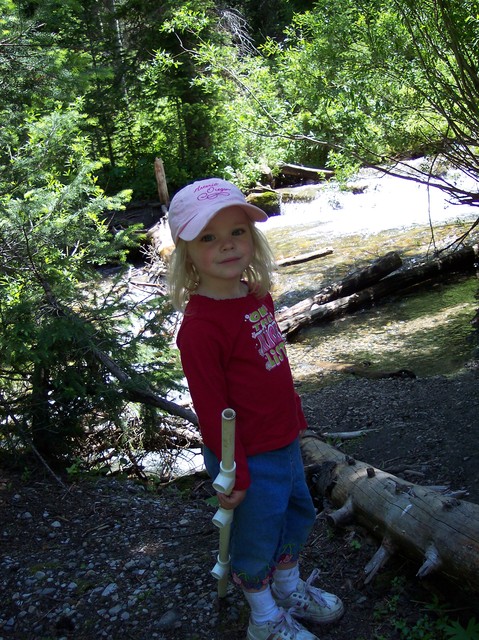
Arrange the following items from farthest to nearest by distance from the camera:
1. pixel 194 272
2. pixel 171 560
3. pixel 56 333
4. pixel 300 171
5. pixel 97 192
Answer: pixel 300 171 → pixel 97 192 → pixel 56 333 → pixel 171 560 → pixel 194 272

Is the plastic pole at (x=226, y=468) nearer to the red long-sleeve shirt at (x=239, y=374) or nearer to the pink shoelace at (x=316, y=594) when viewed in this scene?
the red long-sleeve shirt at (x=239, y=374)

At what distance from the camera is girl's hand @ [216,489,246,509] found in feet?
8.00

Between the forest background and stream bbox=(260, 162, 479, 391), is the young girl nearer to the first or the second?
the forest background

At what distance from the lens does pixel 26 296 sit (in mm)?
4902

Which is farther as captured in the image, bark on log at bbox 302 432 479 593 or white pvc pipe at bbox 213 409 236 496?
bark on log at bbox 302 432 479 593

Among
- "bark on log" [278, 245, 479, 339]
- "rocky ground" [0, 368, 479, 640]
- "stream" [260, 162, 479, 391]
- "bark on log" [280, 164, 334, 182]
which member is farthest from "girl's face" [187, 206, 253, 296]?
"bark on log" [280, 164, 334, 182]

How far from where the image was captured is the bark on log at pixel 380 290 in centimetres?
957

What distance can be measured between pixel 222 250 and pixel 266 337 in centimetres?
39

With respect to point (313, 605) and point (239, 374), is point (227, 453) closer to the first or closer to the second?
point (239, 374)

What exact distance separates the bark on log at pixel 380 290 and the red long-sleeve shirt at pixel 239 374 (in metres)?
6.69

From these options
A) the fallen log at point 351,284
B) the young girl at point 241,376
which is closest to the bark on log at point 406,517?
the young girl at point 241,376

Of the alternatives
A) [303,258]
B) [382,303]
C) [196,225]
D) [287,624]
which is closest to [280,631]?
[287,624]

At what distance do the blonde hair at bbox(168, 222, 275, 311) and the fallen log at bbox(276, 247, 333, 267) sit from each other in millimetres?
10213

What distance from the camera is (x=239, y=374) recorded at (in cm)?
258
